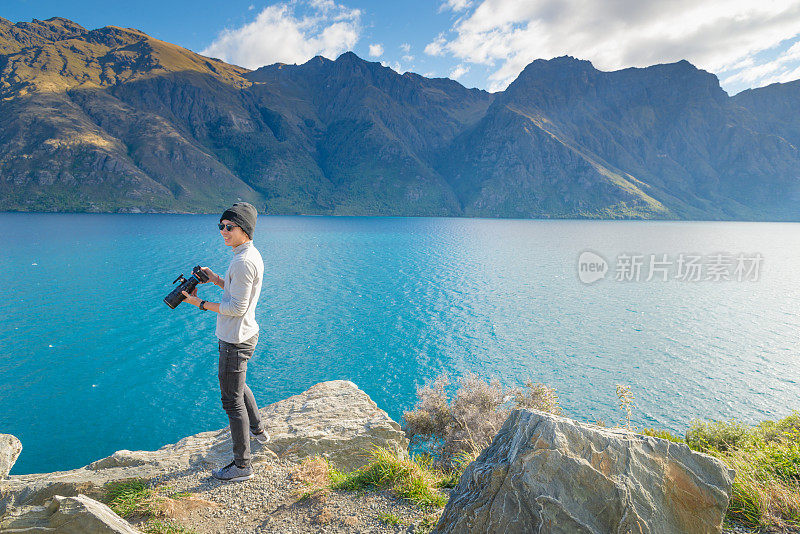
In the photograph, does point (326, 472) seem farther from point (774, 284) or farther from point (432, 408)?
point (774, 284)

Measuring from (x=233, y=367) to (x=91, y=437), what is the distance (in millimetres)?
14652

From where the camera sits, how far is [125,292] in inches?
1342

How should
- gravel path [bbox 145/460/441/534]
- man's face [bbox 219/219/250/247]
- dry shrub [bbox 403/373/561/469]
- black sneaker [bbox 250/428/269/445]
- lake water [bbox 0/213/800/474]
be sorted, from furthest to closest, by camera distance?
lake water [bbox 0/213/800/474] → dry shrub [bbox 403/373/561/469] → black sneaker [bbox 250/428/269/445] → man's face [bbox 219/219/250/247] → gravel path [bbox 145/460/441/534]

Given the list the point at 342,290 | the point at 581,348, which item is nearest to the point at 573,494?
the point at 581,348

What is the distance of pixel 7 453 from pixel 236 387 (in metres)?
6.37

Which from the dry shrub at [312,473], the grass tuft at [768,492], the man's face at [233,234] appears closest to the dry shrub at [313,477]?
the dry shrub at [312,473]

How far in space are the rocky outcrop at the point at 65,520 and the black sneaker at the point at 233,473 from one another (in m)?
1.71

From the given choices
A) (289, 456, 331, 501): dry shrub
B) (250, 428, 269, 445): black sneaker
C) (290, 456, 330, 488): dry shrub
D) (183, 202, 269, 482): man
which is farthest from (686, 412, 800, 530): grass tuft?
(250, 428, 269, 445): black sneaker

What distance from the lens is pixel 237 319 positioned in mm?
5641

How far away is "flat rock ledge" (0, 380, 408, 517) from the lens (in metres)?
5.77

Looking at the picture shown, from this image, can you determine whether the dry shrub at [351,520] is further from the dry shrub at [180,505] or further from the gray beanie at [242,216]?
the gray beanie at [242,216]

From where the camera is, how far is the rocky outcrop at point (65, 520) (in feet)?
13.4

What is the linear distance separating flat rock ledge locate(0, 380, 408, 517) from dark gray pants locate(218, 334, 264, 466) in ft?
2.72

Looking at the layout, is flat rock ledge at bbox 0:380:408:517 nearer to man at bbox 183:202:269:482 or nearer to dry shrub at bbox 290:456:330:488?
dry shrub at bbox 290:456:330:488
